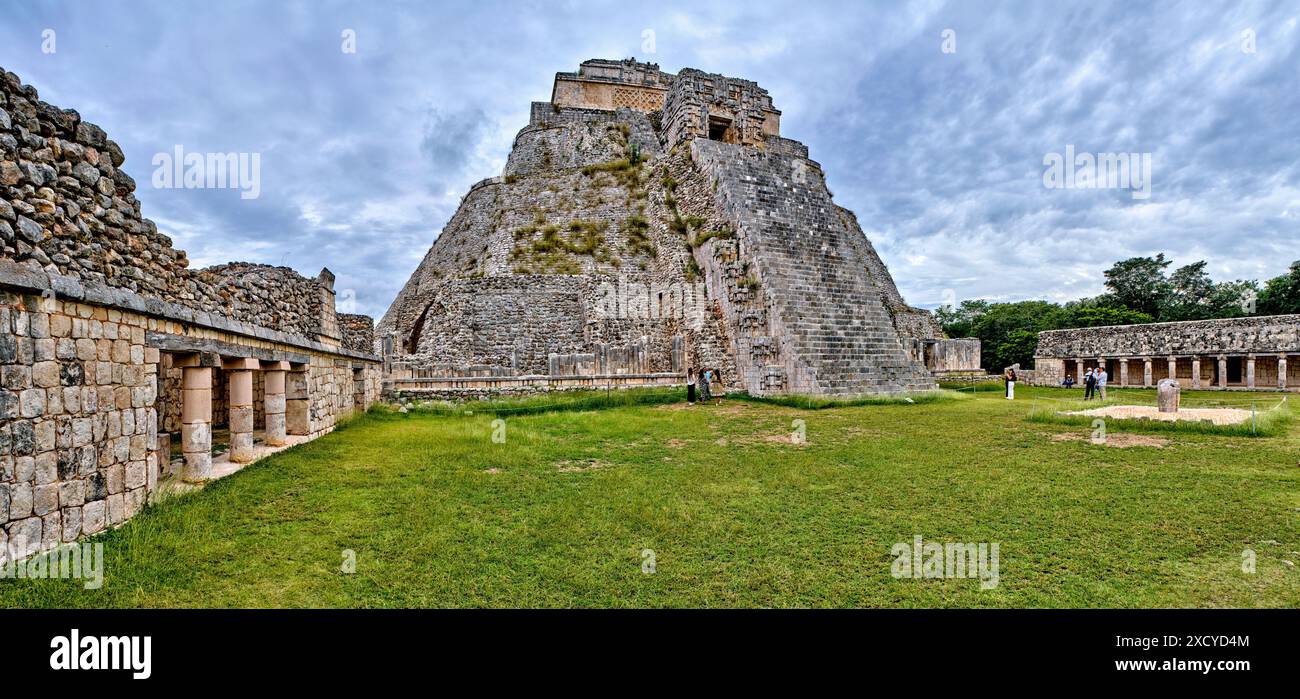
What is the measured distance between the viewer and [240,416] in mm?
8148

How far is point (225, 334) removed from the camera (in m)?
7.46

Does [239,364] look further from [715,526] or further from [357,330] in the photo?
[357,330]

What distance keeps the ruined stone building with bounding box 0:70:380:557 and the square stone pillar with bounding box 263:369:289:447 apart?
567 millimetres

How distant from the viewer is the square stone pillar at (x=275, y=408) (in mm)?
9367

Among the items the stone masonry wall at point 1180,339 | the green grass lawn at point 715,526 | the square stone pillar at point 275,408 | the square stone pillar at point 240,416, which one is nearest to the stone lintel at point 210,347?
the square stone pillar at point 240,416

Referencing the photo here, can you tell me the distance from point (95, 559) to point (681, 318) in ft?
58.9

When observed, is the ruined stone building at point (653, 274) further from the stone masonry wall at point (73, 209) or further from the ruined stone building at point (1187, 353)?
the stone masonry wall at point (73, 209)

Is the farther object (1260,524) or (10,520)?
(1260,524)

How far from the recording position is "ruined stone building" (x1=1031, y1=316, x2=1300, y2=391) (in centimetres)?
2355

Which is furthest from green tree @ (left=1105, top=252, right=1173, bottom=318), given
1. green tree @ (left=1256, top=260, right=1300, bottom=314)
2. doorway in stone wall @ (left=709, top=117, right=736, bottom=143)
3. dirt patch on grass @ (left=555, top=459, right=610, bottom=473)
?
dirt patch on grass @ (left=555, top=459, right=610, bottom=473)

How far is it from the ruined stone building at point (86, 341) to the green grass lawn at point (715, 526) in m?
0.51
